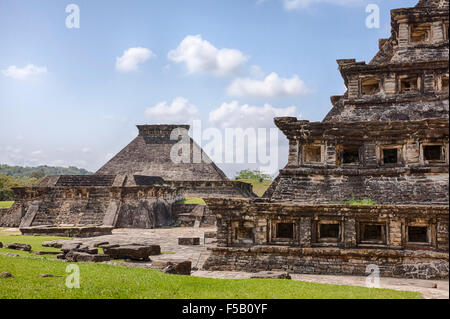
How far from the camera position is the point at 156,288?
693 centimetres

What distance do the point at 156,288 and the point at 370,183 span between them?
281 inches

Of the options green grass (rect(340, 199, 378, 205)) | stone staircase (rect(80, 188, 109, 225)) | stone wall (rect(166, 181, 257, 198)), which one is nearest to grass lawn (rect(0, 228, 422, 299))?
green grass (rect(340, 199, 378, 205))

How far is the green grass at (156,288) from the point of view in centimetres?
639

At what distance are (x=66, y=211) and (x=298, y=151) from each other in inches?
628

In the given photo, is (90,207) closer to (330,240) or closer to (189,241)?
(189,241)

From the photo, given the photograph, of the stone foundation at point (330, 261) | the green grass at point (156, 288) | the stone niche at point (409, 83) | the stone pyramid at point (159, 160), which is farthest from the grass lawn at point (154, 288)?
the stone pyramid at point (159, 160)

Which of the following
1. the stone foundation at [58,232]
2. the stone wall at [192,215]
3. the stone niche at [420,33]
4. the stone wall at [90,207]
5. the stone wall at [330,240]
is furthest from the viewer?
the stone wall at [192,215]

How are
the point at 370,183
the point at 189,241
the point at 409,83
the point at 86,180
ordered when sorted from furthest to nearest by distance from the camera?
the point at 86,180 → the point at 189,241 → the point at 409,83 → the point at 370,183

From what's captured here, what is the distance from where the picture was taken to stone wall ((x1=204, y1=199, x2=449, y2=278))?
30.8 ft

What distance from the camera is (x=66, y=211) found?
75.5 feet

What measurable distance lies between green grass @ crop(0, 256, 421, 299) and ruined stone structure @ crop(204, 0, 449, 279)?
2.56 m

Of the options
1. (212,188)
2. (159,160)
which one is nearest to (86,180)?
(212,188)

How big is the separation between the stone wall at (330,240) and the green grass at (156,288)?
2347 mm

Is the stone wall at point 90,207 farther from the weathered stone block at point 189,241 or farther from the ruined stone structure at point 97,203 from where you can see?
the weathered stone block at point 189,241
